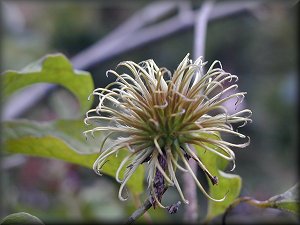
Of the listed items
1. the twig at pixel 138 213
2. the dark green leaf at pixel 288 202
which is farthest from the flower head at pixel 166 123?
the dark green leaf at pixel 288 202

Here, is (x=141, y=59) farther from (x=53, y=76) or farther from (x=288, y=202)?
(x=288, y=202)

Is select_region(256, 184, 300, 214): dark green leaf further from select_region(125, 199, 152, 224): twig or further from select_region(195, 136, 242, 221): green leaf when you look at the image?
select_region(125, 199, 152, 224): twig

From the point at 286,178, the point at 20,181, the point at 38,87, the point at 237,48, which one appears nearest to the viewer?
the point at 38,87

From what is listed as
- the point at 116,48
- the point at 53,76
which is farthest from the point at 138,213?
the point at 116,48

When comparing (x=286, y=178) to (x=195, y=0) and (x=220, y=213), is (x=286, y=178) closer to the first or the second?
(x=195, y=0)

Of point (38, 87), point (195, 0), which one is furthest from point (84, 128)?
point (195, 0)
